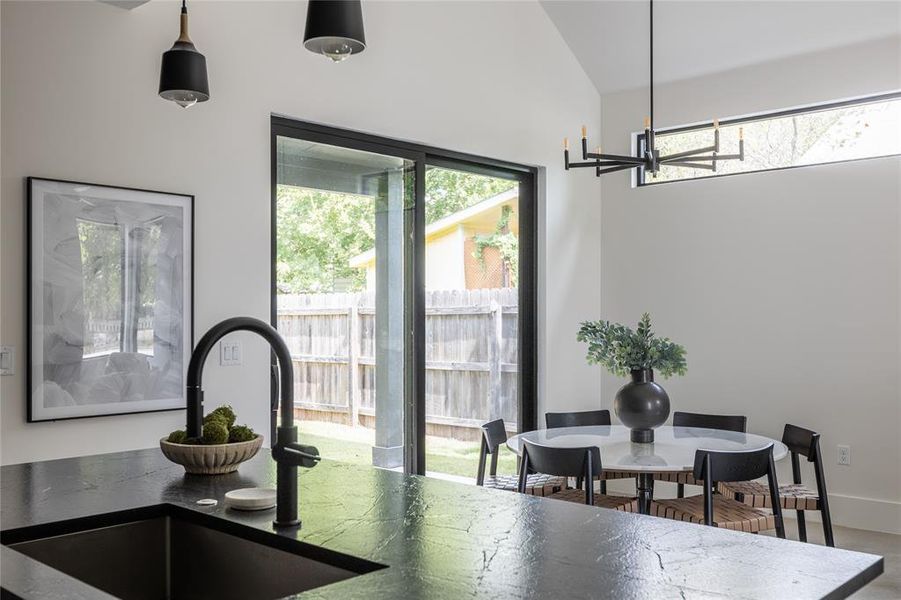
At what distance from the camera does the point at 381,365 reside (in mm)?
4758

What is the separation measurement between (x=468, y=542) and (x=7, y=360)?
7.84 ft

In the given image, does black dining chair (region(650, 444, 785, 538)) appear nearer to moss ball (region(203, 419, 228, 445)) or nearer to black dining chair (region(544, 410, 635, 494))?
black dining chair (region(544, 410, 635, 494))

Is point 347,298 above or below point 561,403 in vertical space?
above

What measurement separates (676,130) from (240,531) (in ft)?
16.1

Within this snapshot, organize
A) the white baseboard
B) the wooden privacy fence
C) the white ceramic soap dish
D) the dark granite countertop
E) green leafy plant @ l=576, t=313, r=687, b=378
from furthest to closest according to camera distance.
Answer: the white baseboard
the wooden privacy fence
green leafy plant @ l=576, t=313, r=687, b=378
the white ceramic soap dish
the dark granite countertop

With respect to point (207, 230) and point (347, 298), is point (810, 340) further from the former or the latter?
point (207, 230)

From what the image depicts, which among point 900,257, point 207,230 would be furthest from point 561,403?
point 207,230

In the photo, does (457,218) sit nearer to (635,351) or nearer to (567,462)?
(635,351)

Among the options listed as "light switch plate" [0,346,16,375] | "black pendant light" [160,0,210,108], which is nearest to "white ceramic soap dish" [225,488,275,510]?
"black pendant light" [160,0,210,108]

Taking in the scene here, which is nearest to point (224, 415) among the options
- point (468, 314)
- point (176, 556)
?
point (176, 556)

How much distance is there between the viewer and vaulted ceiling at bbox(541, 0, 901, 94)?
4977mm

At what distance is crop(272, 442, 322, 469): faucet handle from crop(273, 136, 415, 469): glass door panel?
2.75 m

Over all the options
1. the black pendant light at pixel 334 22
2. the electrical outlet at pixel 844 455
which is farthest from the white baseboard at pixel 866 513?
the black pendant light at pixel 334 22

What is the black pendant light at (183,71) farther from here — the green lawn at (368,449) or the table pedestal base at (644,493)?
the table pedestal base at (644,493)
